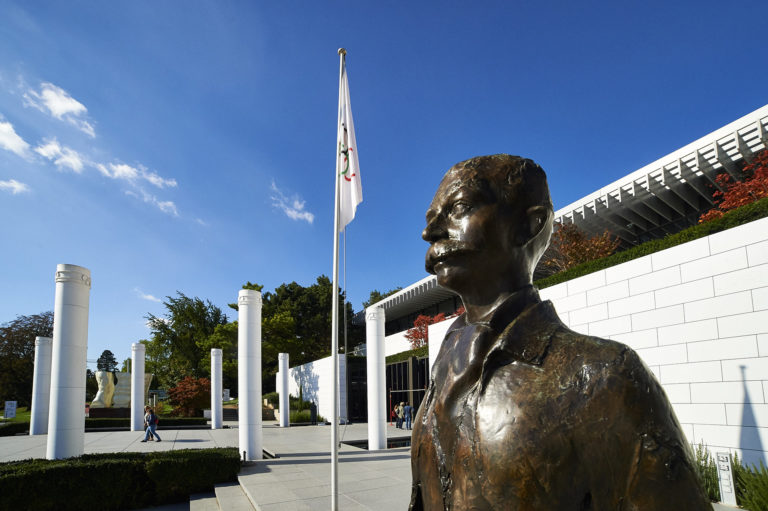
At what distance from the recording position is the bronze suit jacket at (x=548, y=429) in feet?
3.84

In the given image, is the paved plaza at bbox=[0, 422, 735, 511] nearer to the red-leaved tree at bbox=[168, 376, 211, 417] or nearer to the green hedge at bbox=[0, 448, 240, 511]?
the green hedge at bbox=[0, 448, 240, 511]

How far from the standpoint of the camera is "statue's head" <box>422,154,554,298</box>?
1632mm

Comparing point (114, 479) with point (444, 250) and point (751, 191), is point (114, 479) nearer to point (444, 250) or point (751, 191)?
point (444, 250)

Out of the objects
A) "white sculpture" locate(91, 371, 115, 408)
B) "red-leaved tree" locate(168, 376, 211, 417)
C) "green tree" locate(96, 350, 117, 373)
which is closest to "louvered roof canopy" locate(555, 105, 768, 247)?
"red-leaved tree" locate(168, 376, 211, 417)

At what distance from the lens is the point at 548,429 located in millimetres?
1283

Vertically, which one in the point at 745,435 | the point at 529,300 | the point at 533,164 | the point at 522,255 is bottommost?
the point at 745,435

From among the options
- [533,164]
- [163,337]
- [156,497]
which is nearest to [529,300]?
[533,164]

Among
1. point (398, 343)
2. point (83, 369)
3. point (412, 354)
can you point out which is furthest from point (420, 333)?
point (83, 369)

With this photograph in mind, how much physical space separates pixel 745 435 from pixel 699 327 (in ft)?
5.57

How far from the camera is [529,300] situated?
1643 mm

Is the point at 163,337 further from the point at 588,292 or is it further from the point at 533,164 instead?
the point at 533,164

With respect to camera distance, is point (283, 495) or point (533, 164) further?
point (283, 495)

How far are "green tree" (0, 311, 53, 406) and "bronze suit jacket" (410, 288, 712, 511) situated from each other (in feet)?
179

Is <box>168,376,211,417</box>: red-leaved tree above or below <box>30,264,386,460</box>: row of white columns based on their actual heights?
below
